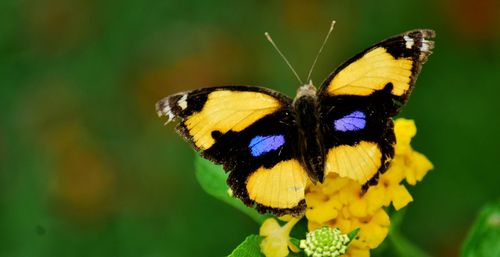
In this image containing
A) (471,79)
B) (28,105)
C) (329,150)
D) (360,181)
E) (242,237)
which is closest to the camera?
(360,181)

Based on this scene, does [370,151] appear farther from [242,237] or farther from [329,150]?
[242,237]

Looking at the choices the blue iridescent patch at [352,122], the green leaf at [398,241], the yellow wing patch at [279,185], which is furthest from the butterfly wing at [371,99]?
the green leaf at [398,241]

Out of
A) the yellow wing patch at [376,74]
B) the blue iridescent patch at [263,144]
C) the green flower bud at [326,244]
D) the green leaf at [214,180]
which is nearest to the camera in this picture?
the green flower bud at [326,244]

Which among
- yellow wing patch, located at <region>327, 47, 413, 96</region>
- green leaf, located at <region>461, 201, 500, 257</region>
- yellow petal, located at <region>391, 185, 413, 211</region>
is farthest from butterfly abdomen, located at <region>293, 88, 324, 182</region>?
green leaf, located at <region>461, 201, 500, 257</region>

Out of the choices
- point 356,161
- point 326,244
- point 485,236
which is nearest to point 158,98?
point 356,161

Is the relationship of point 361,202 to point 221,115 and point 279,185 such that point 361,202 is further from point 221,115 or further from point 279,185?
point 221,115

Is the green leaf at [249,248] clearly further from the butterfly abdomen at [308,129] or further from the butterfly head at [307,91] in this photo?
the butterfly head at [307,91]

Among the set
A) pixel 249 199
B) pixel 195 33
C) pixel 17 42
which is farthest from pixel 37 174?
pixel 249 199
